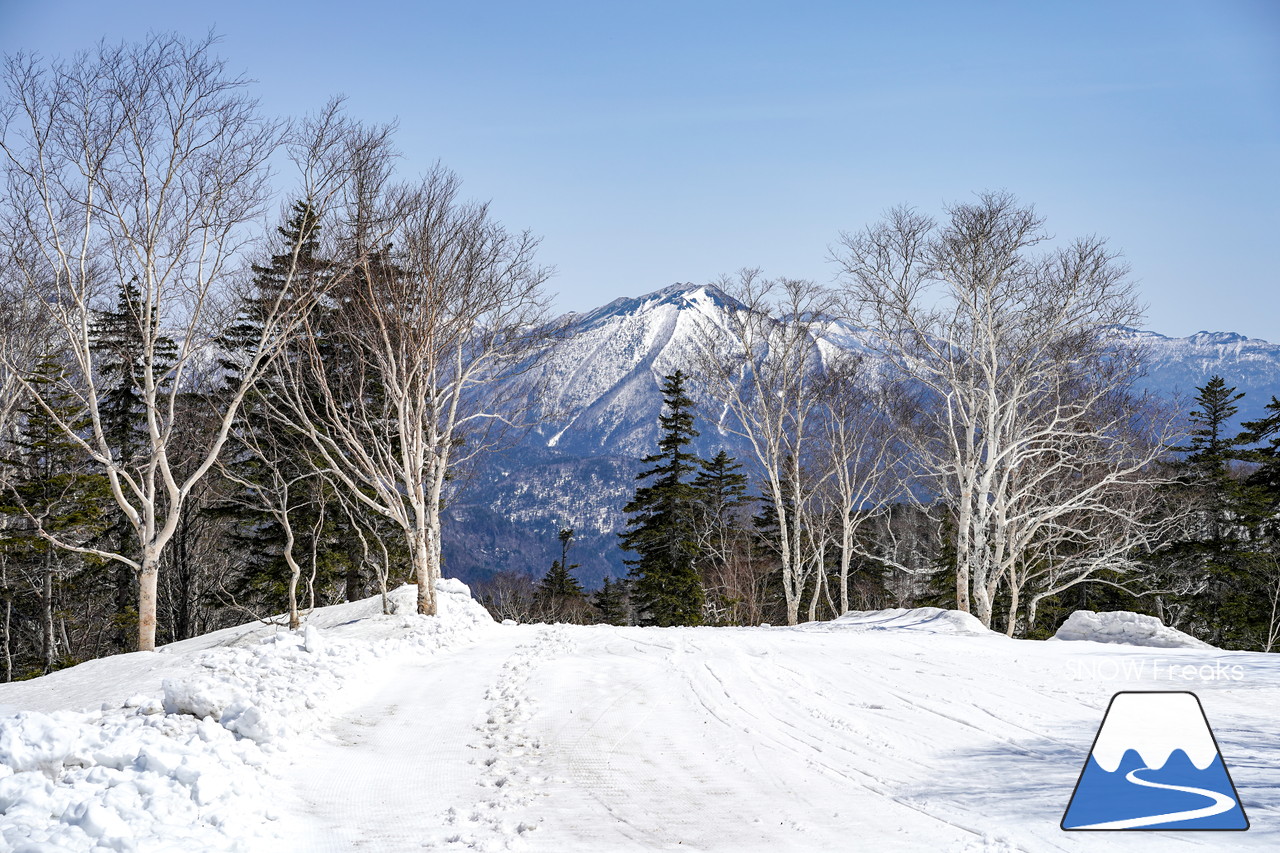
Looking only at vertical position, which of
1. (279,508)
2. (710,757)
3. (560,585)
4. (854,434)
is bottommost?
(560,585)

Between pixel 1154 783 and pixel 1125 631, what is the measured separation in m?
10.6

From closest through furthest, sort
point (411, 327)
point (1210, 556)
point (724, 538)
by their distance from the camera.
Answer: point (411, 327) → point (1210, 556) → point (724, 538)

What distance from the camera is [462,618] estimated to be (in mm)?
14062

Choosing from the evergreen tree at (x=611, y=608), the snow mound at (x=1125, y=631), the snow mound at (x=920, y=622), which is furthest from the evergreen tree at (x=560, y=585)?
the snow mound at (x=1125, y=631)

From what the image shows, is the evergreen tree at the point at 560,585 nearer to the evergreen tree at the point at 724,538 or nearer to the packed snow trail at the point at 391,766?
the evergreen tree at the point at 724,538

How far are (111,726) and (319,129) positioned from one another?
10.4m

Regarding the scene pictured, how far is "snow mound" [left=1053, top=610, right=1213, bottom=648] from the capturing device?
1375 centimetres

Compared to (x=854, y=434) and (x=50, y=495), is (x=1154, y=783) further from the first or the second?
(x=50, y=495)

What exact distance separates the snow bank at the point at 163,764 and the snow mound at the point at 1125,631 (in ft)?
42.3

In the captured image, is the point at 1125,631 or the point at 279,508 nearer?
the point at 1125,631

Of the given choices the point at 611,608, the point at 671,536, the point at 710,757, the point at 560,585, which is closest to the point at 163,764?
the point at 710,757

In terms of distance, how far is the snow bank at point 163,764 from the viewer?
4207 millimetres

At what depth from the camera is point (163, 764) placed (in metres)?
4.99

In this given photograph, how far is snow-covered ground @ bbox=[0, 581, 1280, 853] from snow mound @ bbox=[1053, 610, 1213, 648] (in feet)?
8.00
